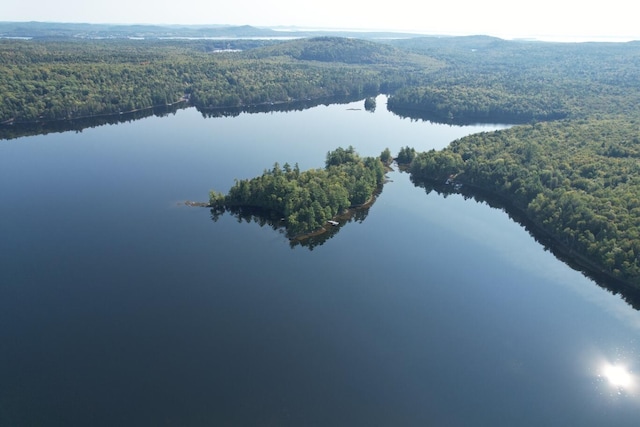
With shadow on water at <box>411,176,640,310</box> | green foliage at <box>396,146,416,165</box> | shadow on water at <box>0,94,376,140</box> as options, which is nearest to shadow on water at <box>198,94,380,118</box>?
shadow on water at <box>0,94,376,140</box>

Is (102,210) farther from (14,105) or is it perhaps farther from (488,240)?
(14,105)

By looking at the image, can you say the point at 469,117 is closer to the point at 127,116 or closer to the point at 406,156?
the point at 406,156

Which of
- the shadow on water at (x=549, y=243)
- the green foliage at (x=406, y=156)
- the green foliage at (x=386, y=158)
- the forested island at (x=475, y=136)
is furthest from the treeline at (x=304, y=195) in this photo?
the green foliage at (x=406, y=156)

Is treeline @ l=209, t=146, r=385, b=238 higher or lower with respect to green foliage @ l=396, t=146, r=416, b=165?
higher

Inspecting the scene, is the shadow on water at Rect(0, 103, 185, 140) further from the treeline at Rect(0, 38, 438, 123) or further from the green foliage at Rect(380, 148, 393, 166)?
the green foliage at Rect(380, 148, 393, 166)

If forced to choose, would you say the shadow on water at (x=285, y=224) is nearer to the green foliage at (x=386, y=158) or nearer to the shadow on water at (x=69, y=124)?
the green foliage at (x=386, y=158)

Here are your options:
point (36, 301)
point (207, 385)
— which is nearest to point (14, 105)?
point (36, 301)

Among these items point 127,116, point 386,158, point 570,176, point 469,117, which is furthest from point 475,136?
point 127,116
